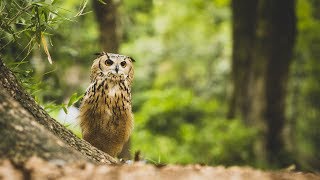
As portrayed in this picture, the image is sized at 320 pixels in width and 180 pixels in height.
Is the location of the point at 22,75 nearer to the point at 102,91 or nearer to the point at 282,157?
the point at 102,91

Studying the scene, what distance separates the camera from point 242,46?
42.0 feet

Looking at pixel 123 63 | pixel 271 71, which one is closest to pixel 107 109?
pixel 123 63

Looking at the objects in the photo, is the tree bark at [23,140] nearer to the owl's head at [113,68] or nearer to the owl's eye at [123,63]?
the owl's head at [113,68]

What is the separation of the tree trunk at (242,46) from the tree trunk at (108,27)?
5.39 meters

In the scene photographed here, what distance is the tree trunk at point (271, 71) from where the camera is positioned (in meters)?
11.4

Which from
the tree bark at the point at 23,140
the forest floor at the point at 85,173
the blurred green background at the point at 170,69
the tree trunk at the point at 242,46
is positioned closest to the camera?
the forest floor at the point at 85,173

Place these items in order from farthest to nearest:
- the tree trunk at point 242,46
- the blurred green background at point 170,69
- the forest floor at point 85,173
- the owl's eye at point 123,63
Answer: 1. the tree trunk at point 242,46
2. the owl's eye at point 123,63
3. the blurred green background at point 170,69
4. the forest floor at point 85,173

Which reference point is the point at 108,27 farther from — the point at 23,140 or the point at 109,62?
the point at 23,140

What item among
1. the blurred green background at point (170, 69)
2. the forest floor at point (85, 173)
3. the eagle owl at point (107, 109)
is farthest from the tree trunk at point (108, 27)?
the forest floor at point (85, 173)

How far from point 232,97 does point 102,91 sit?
8742 millimetres

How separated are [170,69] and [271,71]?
773 cm

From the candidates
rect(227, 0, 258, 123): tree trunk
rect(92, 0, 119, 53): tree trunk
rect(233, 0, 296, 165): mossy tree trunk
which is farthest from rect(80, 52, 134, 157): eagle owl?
rect(227, 0, 258, 123): tree trunk

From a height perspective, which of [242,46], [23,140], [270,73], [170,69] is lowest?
[23,140]

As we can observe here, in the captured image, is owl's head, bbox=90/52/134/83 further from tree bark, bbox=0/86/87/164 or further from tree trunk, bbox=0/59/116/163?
tree bark, bbox=0/86/87/164
